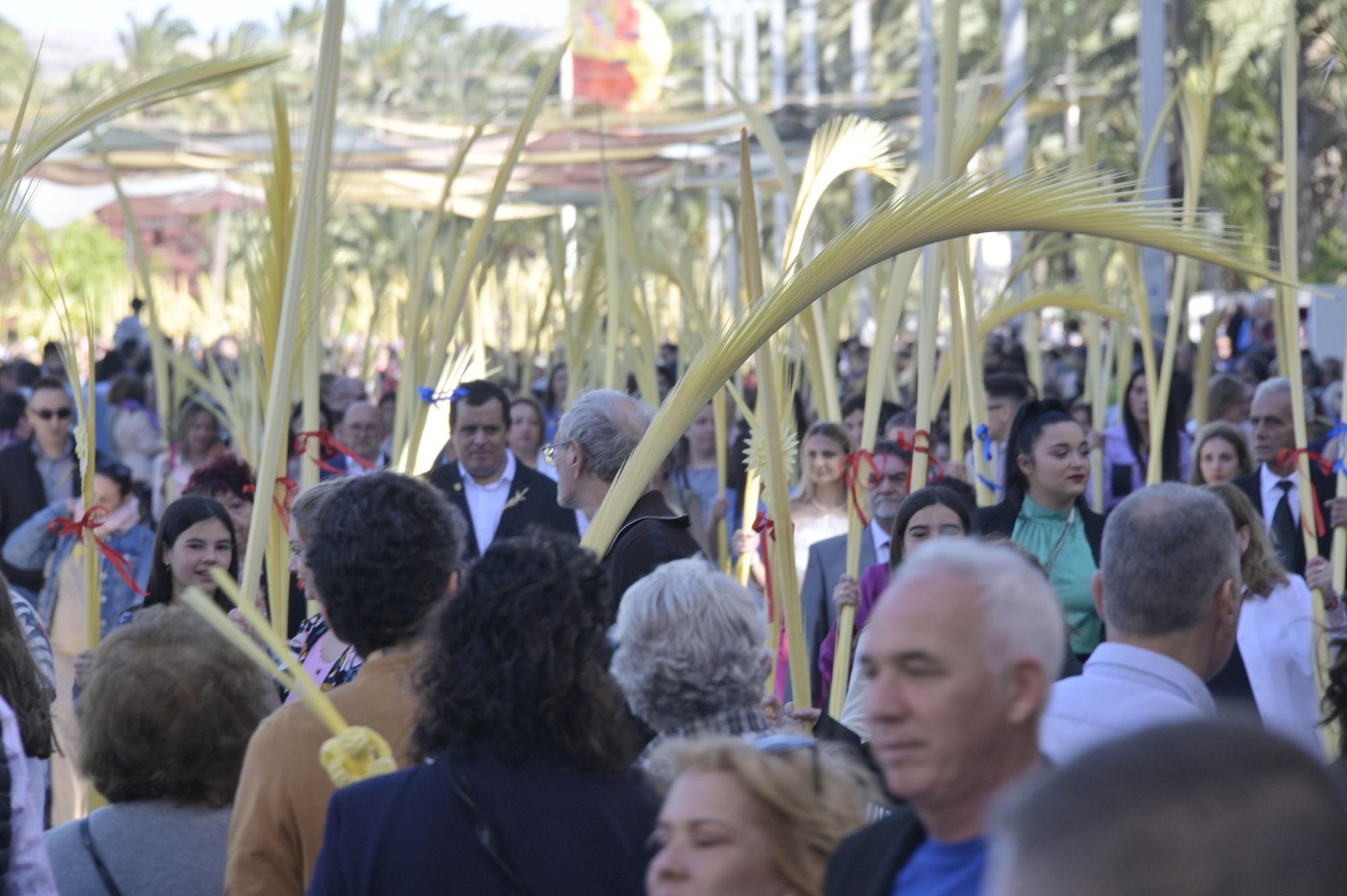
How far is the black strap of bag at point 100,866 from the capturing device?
2635 mm

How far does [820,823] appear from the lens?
1.93 meters

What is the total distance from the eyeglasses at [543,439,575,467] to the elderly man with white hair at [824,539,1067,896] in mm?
2533

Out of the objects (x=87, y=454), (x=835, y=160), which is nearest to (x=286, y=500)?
(x=87, y=454)

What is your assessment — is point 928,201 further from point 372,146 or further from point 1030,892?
point 372,146

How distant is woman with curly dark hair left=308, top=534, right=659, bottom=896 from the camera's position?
221 centimetres

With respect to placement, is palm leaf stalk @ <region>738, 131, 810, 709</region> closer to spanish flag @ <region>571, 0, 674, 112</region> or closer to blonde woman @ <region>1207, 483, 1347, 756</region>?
blonde woman @ <region>1207, 483, 1347, 756</region>

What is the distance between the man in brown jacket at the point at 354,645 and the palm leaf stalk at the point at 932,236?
0.74 m

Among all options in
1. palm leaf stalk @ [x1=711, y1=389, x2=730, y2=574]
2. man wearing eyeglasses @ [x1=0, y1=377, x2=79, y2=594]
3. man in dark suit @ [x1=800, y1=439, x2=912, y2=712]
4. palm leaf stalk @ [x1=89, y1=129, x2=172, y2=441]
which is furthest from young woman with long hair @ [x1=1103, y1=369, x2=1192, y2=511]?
man wearing eyeglasses @ [x1=0, y1=377, x2=79, y2=594]

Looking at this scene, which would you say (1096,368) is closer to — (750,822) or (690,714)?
(690,714)

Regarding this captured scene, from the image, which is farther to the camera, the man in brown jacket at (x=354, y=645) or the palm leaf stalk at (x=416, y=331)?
the palm leaf stalk at (x=416, y=331)

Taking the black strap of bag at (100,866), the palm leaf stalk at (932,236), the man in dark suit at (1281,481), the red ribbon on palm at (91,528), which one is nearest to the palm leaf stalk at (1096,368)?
the man in dark suit at (1281,481)

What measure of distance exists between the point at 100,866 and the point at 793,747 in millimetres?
1277

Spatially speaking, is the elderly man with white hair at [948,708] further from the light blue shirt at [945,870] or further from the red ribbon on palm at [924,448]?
the red ribbon on palm at [924,448]

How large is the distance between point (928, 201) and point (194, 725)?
160 cm
